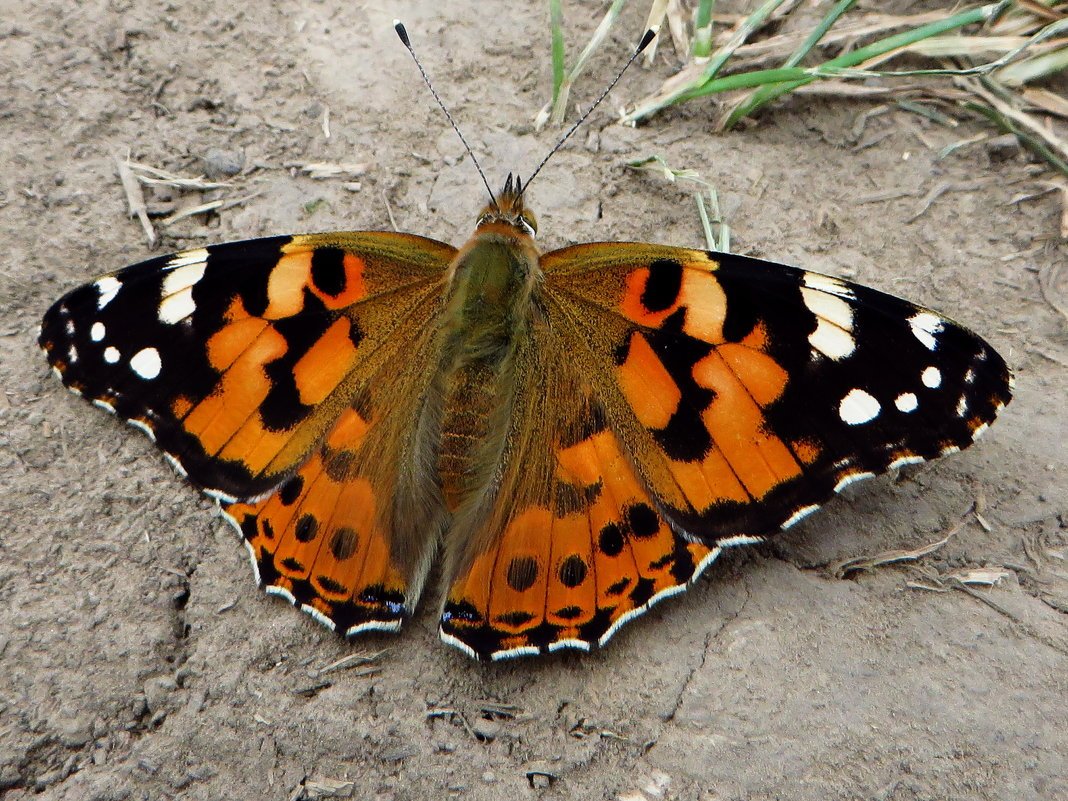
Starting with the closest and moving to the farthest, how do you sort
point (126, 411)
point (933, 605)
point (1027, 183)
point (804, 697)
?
point (804, 697) → point (933, 605) → point (126, 411) → point (1027, 183)

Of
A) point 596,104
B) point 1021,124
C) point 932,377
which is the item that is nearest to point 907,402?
point 932,377

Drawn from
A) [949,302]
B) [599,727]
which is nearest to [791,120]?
[949,302]

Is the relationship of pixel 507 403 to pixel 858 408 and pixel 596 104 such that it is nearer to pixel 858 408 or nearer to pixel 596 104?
pixel 858 408

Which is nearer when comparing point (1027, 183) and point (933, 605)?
point (933, 605)

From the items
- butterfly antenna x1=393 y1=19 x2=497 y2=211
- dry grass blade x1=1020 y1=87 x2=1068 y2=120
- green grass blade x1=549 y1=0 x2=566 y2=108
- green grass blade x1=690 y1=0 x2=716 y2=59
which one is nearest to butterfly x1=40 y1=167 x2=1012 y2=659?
butterfly antenna x1=393 y1=19 x2=497 y2=211

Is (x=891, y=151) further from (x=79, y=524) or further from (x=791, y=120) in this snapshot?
(x=79, y=524)

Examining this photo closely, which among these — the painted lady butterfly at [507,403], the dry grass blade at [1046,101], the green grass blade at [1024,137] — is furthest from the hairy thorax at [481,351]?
the dry grass blade at [1046,101]

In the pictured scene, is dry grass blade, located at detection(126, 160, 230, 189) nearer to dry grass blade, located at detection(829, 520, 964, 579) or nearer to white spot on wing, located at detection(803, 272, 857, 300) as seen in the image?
white spot on wing, located at detection(803, 272, 857, 300)
